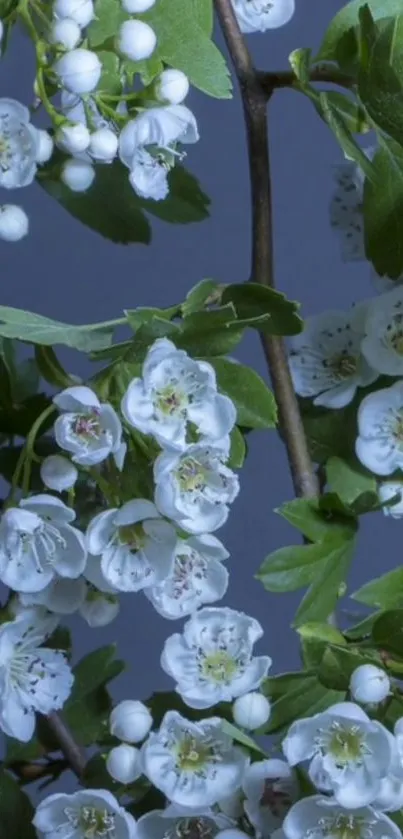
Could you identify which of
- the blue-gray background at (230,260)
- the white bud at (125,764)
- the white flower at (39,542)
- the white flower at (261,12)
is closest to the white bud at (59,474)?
the white flower at (39,542)

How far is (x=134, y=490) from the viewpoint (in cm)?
59

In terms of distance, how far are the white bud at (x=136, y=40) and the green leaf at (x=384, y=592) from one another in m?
0.25

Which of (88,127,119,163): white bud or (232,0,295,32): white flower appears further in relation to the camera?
(232,0,295,32): white flower

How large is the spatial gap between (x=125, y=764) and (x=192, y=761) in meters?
0.03

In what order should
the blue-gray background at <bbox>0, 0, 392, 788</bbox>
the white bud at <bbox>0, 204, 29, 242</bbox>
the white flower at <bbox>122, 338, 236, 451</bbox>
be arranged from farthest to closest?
1. the blue-gray background at <bbox>0, 0, 392, 788</bbox>
2. the white bud at <bbox>0, 204, 29, 242</bbox>
3. the white flower at <bbox>122, 338, 236, 451</bbox>

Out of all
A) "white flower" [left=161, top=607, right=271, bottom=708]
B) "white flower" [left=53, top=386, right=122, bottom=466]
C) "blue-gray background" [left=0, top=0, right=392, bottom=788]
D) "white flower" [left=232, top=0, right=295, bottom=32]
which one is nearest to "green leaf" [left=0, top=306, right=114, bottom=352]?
"white flower" [left=53, top=386, right=122, bottom=466]

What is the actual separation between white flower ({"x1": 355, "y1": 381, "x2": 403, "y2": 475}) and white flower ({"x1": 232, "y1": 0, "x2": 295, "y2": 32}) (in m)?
0.20

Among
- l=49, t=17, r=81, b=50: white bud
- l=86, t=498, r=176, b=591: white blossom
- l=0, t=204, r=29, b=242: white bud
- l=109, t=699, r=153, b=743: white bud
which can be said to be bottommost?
l=109, t=699, r=153, b=743: white bud

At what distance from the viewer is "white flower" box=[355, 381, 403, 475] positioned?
0.66 meters

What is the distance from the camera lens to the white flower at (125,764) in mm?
600

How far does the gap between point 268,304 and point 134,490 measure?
0.10 meters

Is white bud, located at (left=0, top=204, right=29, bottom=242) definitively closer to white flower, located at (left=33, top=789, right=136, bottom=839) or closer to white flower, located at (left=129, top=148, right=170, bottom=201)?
white flower, located at (left=129, top=148, right=170, bottom=201)

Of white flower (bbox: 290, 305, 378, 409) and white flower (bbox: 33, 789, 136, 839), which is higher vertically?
white flower (bbox: 290, 305, 378, 409)

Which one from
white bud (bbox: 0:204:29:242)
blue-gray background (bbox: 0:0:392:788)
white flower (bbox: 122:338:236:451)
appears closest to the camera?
white flower (bbox: 122:338:236:451)
